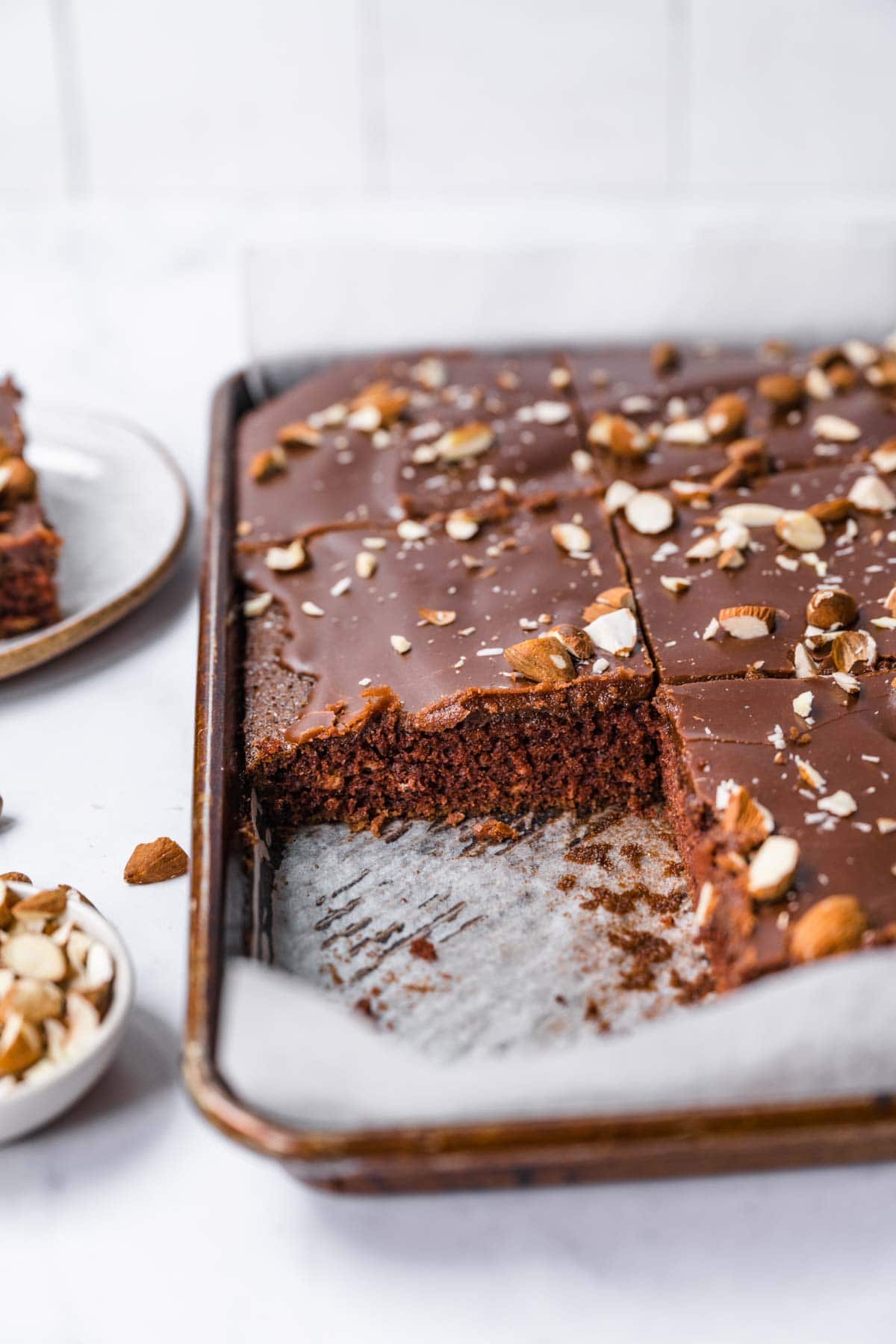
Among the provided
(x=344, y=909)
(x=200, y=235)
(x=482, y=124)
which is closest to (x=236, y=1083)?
(x=344, y=909)

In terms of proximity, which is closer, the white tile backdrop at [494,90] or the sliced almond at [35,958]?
the sliced almond at [35,958]

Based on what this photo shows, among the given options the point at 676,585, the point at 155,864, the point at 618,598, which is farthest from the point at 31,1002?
the point at 676,585

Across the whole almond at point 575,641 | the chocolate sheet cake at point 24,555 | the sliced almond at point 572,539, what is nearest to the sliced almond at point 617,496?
the sliced almond at point 572,539

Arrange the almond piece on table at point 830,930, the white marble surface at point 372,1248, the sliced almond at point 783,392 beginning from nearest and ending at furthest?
the white marble surface at point 372,1248
the almond piece on table at point 830,930
the sliced almond at point 783,392

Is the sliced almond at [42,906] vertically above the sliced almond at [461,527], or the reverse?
the sliced almond at [461,527]

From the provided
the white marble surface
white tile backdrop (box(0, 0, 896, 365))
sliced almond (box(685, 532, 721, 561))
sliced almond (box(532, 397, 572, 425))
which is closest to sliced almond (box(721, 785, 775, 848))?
the white marble surface

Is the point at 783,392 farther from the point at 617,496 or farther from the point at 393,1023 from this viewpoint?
the point at 393,1023

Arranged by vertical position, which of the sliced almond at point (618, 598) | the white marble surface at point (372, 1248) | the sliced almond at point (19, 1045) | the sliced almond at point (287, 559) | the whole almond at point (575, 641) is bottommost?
the white marble surface at point (372, 1248)

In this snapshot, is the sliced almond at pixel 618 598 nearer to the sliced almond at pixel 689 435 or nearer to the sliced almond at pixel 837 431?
the sliced almond at pixel 689 435
